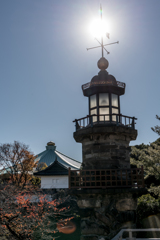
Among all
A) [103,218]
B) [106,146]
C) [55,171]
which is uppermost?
[106,146]

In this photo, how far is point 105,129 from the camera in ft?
44.4

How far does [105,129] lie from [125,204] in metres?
3.96

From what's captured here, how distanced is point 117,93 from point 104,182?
5169 mm

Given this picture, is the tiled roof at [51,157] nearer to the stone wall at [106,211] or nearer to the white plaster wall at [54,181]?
the white plaster wall at [54,181]

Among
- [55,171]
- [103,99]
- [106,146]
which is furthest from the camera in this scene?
[55,171]

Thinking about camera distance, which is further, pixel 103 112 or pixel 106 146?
pixel 103 112

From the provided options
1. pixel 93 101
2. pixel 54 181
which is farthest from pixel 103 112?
Result: pixel 54 181

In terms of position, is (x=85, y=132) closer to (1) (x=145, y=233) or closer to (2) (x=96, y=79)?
(2) (x=96, y=79)

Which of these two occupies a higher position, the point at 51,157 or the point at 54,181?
the point at 51,157

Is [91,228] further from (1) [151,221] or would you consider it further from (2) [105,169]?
(1) [151,221]

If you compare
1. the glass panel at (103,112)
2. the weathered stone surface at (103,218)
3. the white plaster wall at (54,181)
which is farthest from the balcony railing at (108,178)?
the white plaster wall at (54,181)

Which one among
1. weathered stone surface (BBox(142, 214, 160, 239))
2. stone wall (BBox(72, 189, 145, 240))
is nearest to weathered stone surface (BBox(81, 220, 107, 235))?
stone wall (BBox(72, 189, 145, 240))

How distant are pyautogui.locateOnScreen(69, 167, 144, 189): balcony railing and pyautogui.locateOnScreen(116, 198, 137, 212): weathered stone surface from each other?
0.81 meters

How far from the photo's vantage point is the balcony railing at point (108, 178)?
12.5 meters
